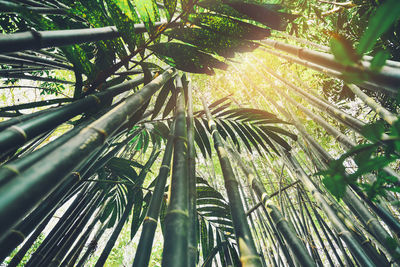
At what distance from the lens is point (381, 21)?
194 mm

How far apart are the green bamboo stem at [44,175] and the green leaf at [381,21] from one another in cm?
40

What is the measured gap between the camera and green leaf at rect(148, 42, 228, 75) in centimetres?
86

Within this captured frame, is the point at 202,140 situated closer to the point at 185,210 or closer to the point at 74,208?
the point at 74,208

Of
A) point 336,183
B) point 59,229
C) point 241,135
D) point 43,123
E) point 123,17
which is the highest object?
point 241,135

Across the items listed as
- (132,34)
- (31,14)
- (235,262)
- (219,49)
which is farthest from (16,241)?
(219,49)

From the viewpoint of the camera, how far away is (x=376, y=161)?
0.88 ft

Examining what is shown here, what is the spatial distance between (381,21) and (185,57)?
0.79 m

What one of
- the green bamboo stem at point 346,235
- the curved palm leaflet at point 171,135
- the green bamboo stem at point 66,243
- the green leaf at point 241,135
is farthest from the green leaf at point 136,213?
the green bamboo stem at point 346,235

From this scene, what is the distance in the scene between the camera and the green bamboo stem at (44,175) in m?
0.23

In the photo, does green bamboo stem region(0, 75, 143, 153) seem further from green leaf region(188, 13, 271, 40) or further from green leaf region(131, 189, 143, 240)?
green leaf region(131, 189, 143, 240)

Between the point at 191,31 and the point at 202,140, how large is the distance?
707 millimetres

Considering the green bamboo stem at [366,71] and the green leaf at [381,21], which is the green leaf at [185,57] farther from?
the green leaf at [381,21]

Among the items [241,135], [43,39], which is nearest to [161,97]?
[241,135]

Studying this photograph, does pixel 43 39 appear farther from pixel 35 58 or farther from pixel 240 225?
pixel 35 58
